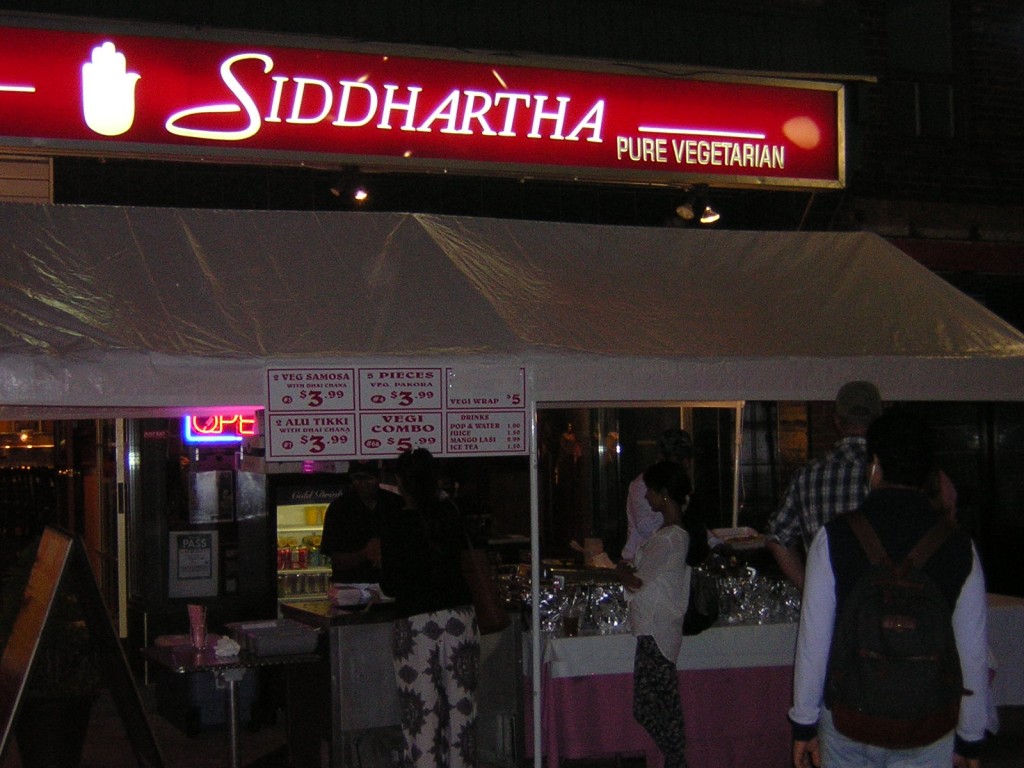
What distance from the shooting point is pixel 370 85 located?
9.59 meters

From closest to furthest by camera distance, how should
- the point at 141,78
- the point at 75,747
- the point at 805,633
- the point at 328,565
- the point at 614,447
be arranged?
1. the point at 805,633
2. the point at 75,747
3. the point at 141,78
4. the point at 328,565
5. the point at 614,447

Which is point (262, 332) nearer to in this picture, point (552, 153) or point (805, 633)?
point (805, 633)

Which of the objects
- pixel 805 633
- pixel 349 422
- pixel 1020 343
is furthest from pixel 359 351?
pixel 1020 343

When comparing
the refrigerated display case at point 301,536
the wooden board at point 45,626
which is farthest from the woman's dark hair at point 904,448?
the refrigerated display case at point 301,536

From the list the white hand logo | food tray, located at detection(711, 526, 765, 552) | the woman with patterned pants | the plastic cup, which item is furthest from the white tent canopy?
the white hand logo

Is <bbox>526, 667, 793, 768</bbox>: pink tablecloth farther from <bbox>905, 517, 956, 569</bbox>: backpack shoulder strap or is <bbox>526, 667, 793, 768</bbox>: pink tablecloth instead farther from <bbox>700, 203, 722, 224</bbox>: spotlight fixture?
<bbox>700, 203, 722, 224</bbox>: spotlight fixture

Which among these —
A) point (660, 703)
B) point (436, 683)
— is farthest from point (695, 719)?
point (436, 683)

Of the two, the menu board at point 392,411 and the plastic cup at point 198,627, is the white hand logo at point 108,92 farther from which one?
the menu board at point 392,411

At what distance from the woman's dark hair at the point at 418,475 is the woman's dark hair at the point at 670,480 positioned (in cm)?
117

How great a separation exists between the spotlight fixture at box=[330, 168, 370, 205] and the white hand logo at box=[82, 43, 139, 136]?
5.18ft

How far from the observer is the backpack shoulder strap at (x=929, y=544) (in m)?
3.81

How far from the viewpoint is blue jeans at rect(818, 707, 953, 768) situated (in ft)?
12.6

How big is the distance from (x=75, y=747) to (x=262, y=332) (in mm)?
2691

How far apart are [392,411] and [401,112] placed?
4362 millimetres
